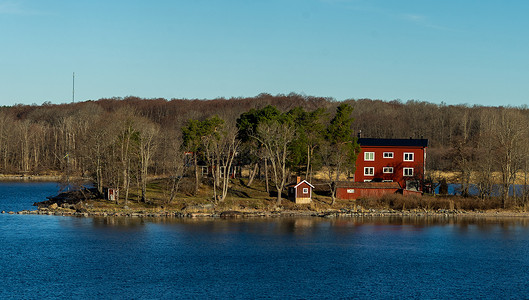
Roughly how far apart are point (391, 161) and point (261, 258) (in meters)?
38.6

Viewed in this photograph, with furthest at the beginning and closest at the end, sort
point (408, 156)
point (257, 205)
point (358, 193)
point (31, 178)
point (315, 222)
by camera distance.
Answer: point (31, 178)
point (408, 156)
point (358, 193)
point (257, 205)
point (315, 222)

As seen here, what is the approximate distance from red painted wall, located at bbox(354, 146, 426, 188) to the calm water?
15245mm

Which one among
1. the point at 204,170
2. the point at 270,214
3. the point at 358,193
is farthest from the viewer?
the point at 204,170

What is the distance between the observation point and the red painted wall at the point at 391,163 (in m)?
77.8

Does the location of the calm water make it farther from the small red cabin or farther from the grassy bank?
the small red cabin

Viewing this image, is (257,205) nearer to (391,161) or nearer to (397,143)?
(391,161)

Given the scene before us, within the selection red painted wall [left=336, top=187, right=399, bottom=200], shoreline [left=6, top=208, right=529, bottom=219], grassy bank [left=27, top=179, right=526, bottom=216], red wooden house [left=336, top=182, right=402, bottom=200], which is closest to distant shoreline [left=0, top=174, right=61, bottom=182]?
grassy bank [left=27, top=179, right=526, bottom=216]

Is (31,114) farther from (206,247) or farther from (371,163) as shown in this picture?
(206,247)

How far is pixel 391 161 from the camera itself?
7812 centimetres

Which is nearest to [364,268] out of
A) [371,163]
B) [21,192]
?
[371,163]

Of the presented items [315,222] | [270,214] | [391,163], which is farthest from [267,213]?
[391,163]

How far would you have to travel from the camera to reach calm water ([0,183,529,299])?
35375mm

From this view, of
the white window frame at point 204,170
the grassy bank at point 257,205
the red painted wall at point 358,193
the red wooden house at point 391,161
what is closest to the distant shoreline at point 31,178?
the white window frame at point 204,170

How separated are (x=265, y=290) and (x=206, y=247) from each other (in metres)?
12.8
